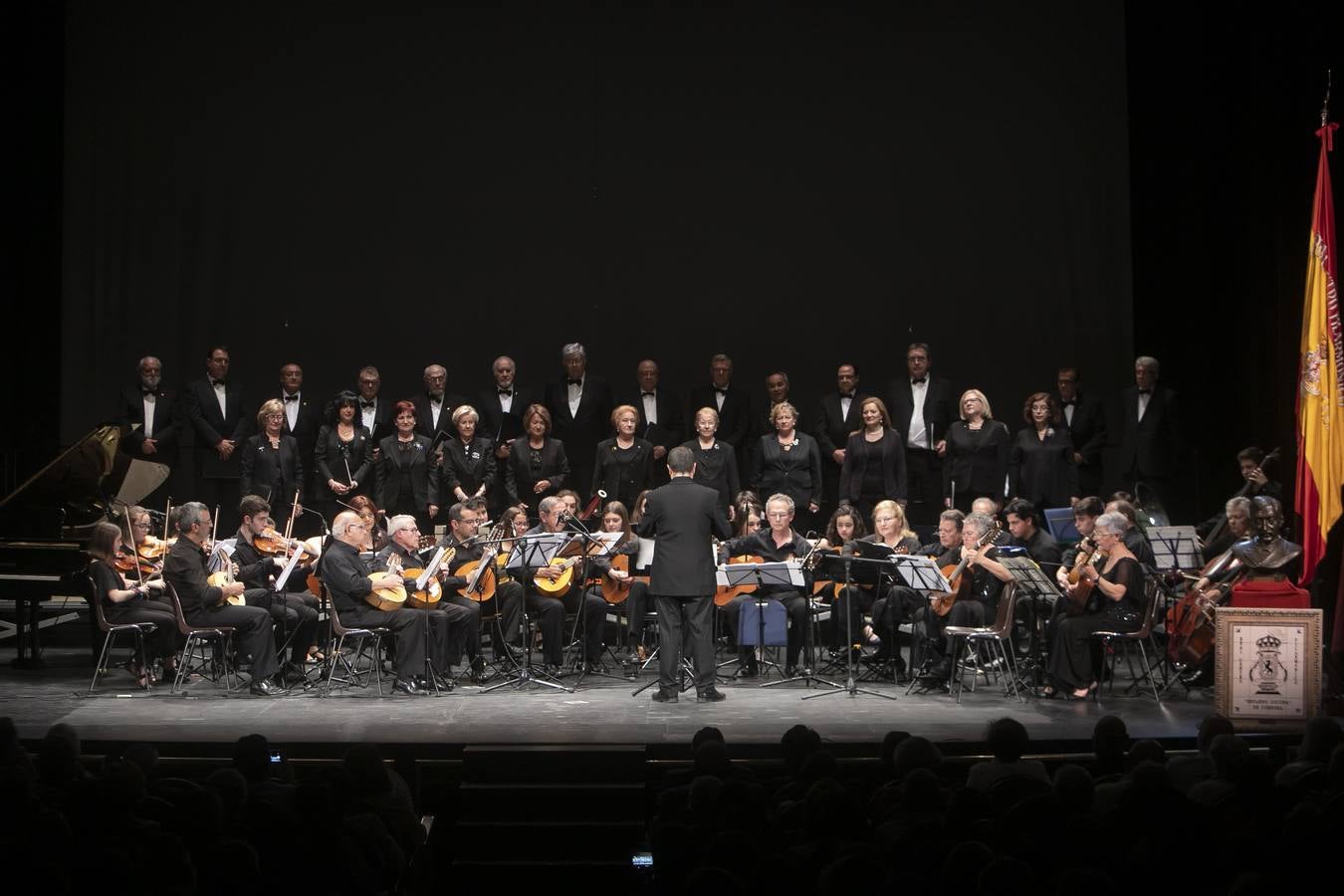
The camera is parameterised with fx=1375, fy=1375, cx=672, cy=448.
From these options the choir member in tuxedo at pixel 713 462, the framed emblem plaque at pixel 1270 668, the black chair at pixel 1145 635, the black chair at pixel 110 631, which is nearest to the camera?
the framed emblem plaque at pixel 1270 668

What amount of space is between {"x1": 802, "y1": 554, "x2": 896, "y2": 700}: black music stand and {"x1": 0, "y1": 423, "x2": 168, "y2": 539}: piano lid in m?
4.99

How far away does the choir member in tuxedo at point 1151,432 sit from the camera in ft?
38.1

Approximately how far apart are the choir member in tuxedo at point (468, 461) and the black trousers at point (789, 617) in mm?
2488

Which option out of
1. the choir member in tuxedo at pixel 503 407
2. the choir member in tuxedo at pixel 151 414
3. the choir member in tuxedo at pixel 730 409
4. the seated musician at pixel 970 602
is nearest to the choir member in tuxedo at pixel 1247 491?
the seated musician at pixel 970 602

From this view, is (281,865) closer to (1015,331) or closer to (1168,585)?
(1168,585)

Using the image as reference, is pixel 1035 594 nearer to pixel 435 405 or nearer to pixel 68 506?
pixel 435 405

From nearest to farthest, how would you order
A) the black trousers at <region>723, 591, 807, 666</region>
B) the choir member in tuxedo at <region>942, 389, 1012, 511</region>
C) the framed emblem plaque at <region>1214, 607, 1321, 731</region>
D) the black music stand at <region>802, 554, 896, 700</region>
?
the framed emblem plaque at <region>1214, 607, 1321, 731</region>, the black music stand at <region>802, 554, 896, 700</region>, the black trousers at <region>723, 591, 807, 666</region>, the choir member in tuxedo at <region>942, 389, 1012, 511</region>

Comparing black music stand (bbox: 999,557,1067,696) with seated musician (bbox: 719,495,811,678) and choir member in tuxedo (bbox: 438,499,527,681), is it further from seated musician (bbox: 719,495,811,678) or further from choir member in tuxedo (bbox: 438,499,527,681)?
choir member in tuxedo (bbox: 438,499,527,681)

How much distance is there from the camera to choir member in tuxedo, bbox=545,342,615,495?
478 inches

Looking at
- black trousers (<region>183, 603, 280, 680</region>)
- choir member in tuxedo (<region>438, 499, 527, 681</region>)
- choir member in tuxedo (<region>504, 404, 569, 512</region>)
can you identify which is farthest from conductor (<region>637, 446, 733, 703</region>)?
choir member in tuxedo (<region>504, 404, 569, 512</region>)

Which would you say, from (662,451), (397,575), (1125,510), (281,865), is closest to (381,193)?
(662,451)

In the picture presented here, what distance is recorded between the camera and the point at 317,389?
13164 mm

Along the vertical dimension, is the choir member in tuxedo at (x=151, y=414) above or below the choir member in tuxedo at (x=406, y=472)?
above

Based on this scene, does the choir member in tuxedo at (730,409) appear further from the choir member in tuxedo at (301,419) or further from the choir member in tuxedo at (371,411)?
the choir member in tuxedo at (301,419)
